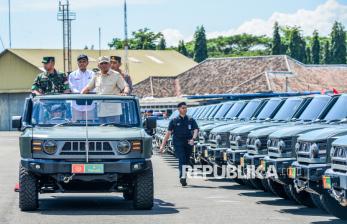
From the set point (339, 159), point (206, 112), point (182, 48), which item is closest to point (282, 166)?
point (339, 159)

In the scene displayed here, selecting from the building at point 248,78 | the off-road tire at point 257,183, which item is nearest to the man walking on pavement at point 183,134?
the off-road tire at point 257,183

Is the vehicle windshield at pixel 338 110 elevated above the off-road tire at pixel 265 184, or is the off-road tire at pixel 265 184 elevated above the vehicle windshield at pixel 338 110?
the vehicle windshield at pixel 338 110

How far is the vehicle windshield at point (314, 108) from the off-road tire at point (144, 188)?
295cm

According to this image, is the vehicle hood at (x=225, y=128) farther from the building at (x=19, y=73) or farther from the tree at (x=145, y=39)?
the tree at (x=145, y=39)

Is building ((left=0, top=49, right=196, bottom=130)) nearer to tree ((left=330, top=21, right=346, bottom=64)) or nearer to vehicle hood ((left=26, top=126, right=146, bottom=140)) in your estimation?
tree ((left=330, top=21, right=346, bottom=64))

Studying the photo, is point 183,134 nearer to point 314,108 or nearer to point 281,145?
point 314,108

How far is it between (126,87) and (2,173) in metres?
9.89

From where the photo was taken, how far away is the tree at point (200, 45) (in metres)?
137

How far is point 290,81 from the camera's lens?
84562 mm

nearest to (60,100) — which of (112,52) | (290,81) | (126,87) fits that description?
(126,87)

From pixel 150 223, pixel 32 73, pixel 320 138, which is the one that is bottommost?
pixel 150 223

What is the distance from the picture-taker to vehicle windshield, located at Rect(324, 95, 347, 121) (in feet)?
53.0

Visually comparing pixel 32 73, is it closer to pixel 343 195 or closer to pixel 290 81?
pixel 290 81

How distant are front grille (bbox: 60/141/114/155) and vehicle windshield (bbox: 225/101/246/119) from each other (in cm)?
901
